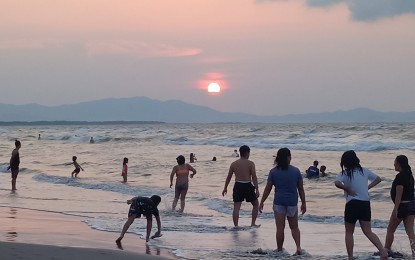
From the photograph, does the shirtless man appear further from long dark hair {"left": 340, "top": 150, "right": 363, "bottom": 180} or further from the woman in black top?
long dark hair {"left": 340, "top": 150, "right": 363, "bottom": 180}

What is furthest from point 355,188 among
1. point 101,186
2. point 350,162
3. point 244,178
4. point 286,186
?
point 101,186

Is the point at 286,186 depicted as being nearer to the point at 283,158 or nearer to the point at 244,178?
the point at 283,158

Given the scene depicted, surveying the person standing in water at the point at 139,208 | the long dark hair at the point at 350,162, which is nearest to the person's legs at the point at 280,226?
the long dark hair at the point at 350,162

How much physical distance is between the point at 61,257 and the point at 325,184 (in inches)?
617

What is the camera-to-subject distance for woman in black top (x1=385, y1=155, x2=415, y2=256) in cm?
961

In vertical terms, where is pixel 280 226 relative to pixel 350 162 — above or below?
below

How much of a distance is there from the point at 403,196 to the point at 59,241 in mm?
5377

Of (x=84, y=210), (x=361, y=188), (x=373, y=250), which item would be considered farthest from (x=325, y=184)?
(x=361, y=188)

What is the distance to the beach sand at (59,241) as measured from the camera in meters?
9.22

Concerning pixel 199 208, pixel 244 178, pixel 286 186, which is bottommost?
pixel 199 208

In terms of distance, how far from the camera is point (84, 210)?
1658 centimetres

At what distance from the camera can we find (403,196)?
976cm

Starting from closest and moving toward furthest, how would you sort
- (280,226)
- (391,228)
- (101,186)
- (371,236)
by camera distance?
(371,236) < (391,228) < (280,226) < (101,186)

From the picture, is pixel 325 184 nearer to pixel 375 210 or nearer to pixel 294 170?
pixel 375 210
